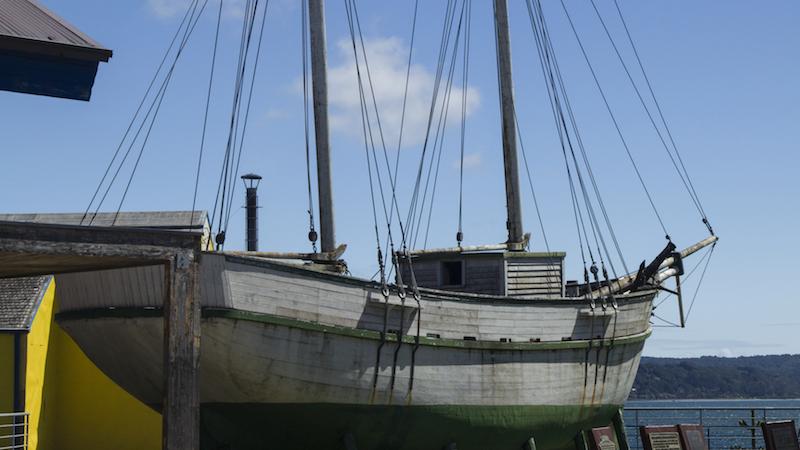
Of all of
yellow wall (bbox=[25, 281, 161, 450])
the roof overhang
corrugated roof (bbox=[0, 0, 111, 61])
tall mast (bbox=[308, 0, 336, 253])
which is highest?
tall mast (bbox=[308, 0, 336, 253])

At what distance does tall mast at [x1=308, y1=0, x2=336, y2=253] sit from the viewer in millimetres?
23172

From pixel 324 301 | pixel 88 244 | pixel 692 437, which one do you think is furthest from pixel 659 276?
pixel 88 244

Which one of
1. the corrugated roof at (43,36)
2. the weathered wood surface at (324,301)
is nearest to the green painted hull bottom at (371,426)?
the weathered wood surface at (324,301)

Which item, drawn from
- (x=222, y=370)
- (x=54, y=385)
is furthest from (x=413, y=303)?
(x=54, y=385)

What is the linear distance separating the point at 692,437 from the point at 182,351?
10608 mm

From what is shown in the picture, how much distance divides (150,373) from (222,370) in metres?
1.79

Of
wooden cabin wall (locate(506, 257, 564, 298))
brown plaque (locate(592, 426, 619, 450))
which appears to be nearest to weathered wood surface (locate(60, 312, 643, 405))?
wooden cabin wall (locate(506, 257, 564, 298))

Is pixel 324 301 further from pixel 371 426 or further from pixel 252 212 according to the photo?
pixel 252 212

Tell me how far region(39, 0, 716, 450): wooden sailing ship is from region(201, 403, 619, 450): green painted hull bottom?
0.03 meters

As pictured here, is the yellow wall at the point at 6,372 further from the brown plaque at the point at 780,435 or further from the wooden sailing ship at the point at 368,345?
the brown plaque at the point at 780,435

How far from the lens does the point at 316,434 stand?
766 inches

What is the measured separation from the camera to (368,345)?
63.6ft

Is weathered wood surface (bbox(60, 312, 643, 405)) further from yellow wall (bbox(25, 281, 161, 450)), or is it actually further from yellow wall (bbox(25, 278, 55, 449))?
yellow wall (bbox(25, 281, 161, 450))

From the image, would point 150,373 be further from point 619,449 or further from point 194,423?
point 619,449
